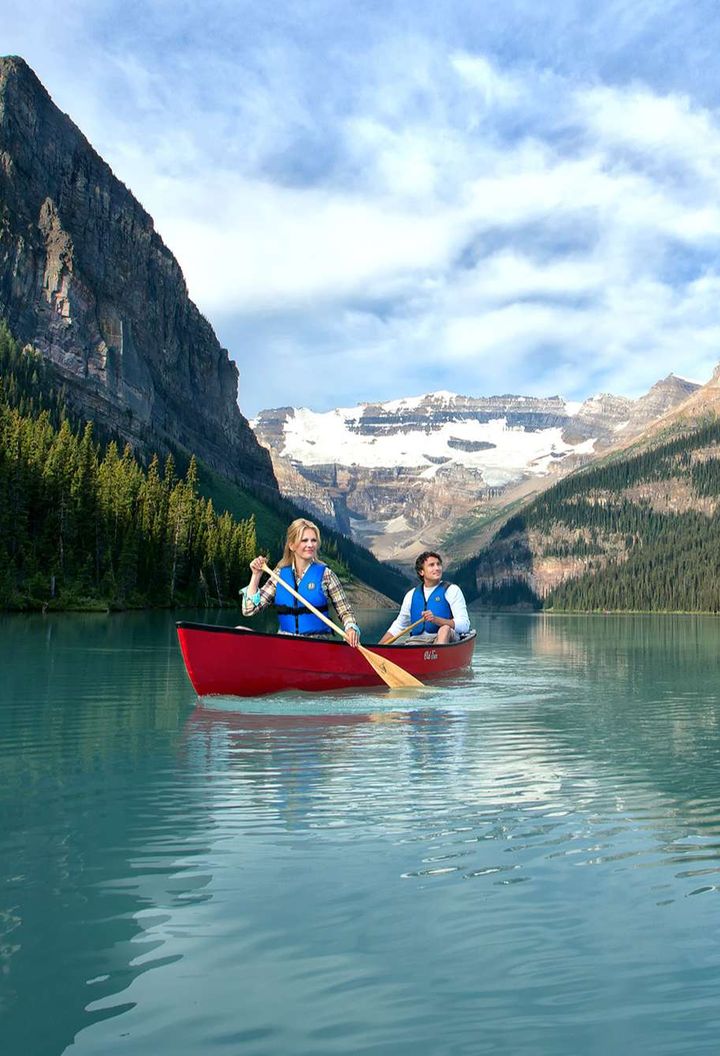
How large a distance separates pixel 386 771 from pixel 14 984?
9.45 meters

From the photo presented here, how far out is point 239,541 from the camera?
14925 cm

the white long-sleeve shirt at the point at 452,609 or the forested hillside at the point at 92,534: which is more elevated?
the forested hillside at the point at 92,534

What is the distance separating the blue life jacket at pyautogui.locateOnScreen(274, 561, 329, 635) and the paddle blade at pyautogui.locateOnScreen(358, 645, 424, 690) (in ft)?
5.15

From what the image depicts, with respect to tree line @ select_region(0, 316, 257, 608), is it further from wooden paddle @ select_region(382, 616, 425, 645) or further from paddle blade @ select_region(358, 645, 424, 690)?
paddle blade @ select_region(358, 645, 424, 690)

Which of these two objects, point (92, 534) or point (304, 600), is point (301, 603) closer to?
point (304, 600)

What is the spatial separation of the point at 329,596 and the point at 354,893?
1654 cm

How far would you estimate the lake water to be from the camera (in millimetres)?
6629

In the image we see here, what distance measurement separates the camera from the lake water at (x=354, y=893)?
261 inches

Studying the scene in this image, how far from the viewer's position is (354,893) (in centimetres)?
927

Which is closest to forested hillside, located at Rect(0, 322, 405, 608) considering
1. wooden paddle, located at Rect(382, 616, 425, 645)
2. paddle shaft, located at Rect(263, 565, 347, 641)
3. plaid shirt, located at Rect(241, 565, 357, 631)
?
wooden paddle, located at Rect(382, 616, 425, 645)

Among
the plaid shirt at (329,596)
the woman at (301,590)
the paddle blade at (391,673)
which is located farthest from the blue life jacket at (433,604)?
the plaid shirt at (329,596)

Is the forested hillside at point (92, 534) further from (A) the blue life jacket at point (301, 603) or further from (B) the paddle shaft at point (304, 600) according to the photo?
(B) the paddle shaft at point (304, 600)

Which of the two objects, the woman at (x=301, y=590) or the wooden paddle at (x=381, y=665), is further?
the wooden paddle at (x=381, y=665)

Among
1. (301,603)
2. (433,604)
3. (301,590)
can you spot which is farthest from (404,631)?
(301,590)
